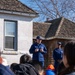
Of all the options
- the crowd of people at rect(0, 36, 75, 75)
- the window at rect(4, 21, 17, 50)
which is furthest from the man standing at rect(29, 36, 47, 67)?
the window at rect(4, 21, 17, 50)

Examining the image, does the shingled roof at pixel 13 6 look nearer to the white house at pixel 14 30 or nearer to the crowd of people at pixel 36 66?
the white house at pixel 14 30

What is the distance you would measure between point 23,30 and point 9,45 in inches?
52.4

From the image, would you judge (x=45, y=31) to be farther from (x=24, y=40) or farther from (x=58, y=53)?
(x=58, y=53)

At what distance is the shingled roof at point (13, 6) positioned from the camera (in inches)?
715

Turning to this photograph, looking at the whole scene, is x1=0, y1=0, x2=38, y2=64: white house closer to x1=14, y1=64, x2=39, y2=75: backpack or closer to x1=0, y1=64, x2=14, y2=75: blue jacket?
x1=14, y1=64, x2=39, y2=75: backpack

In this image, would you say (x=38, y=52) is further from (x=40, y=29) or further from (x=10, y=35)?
(x=40, y=29)

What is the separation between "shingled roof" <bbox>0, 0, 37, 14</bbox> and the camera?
18156 millimetres

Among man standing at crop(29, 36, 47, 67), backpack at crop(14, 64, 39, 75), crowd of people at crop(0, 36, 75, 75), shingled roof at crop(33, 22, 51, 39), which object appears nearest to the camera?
crowd of people at crop(0, 36, 75, 75)

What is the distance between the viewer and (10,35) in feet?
58.5

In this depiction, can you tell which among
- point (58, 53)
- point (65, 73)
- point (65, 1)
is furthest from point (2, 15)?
point (65, 1)

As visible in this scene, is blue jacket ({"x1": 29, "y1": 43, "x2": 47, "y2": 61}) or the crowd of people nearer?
the crowd of people

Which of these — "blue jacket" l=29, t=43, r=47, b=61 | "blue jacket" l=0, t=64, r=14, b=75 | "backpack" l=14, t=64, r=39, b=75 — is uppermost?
"blue jacket" l=0, t=64, r=14, b=75

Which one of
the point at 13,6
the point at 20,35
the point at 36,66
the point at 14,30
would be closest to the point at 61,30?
the point at 13,6

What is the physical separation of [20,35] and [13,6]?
1.86m
